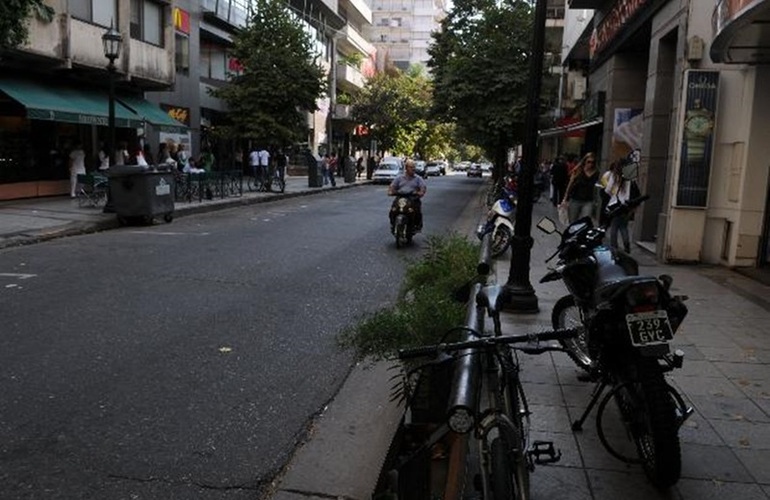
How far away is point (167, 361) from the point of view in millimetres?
5988

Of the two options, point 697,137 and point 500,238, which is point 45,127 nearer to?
point 500,238

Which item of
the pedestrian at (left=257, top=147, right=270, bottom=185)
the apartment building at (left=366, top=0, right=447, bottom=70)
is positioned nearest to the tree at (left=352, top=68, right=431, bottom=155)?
the pedestrian at (left=257, top=147, right=270, bottom=185)

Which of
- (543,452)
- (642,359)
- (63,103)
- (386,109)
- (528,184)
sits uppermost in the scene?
(386,109)

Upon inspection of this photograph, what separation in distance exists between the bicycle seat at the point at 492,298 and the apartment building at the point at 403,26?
4581 inches

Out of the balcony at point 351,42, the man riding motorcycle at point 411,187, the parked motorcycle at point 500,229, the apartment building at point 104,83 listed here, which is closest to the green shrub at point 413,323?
the parked motorcycle at point 500,229

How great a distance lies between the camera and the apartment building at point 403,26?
382ft

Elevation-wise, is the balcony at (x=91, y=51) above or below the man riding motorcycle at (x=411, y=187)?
above

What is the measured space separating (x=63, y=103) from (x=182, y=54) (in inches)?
435

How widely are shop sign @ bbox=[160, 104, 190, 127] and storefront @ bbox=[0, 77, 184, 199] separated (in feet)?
16.1

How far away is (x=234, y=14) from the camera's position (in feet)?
117

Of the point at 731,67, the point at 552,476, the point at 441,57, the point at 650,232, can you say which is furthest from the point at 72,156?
the point at 441,57

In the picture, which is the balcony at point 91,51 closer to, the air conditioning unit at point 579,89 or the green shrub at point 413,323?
the air conditioning unit at point 579,89

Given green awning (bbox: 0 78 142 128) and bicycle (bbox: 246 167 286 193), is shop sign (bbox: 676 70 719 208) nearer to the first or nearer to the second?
green awning (bbox: 0 78 142 128)

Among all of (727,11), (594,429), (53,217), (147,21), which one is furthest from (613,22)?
(147,21)
